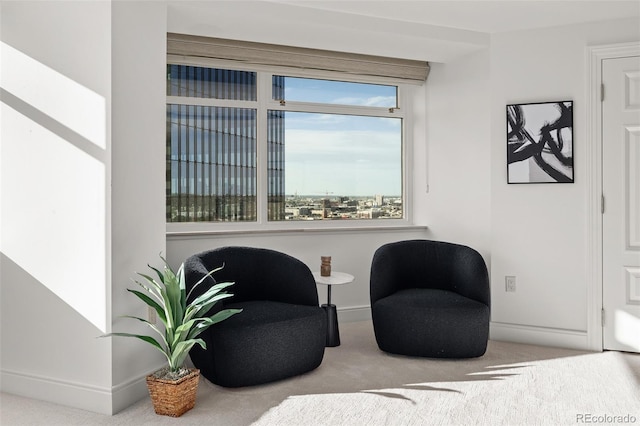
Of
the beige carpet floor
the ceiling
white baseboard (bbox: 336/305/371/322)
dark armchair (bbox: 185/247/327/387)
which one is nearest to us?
the beige carpet floor

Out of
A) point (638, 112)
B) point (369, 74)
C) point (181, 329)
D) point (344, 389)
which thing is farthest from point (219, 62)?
point (638, 112)

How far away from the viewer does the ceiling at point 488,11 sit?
337 centimetres

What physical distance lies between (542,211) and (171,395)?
287cm

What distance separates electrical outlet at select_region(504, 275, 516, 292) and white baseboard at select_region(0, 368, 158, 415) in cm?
268

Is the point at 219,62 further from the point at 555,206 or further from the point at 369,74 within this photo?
the point at 555,206

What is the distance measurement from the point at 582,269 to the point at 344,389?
203cm

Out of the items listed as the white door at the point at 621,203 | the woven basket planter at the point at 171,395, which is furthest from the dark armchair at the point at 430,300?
the woven basket planter at the point at 171,395

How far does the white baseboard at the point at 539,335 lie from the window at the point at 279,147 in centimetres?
144

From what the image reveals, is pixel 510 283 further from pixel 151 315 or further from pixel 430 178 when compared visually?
pixel 151 315

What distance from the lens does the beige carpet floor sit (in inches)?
99.3

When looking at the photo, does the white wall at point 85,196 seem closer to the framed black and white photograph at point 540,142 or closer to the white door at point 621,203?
the white door at point 621,203

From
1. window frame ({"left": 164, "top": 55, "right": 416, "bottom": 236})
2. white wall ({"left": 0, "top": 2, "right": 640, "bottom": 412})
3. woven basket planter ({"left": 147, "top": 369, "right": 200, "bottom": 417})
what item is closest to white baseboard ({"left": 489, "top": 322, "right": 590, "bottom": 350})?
window frame ({"left": 164, "top": 55, "right": 416, "bottom": 236})

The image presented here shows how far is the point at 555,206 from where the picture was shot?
380 centimetres

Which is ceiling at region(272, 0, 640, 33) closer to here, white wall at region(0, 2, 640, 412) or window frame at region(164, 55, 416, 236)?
white wall at region(0, 2, 640, 412)
